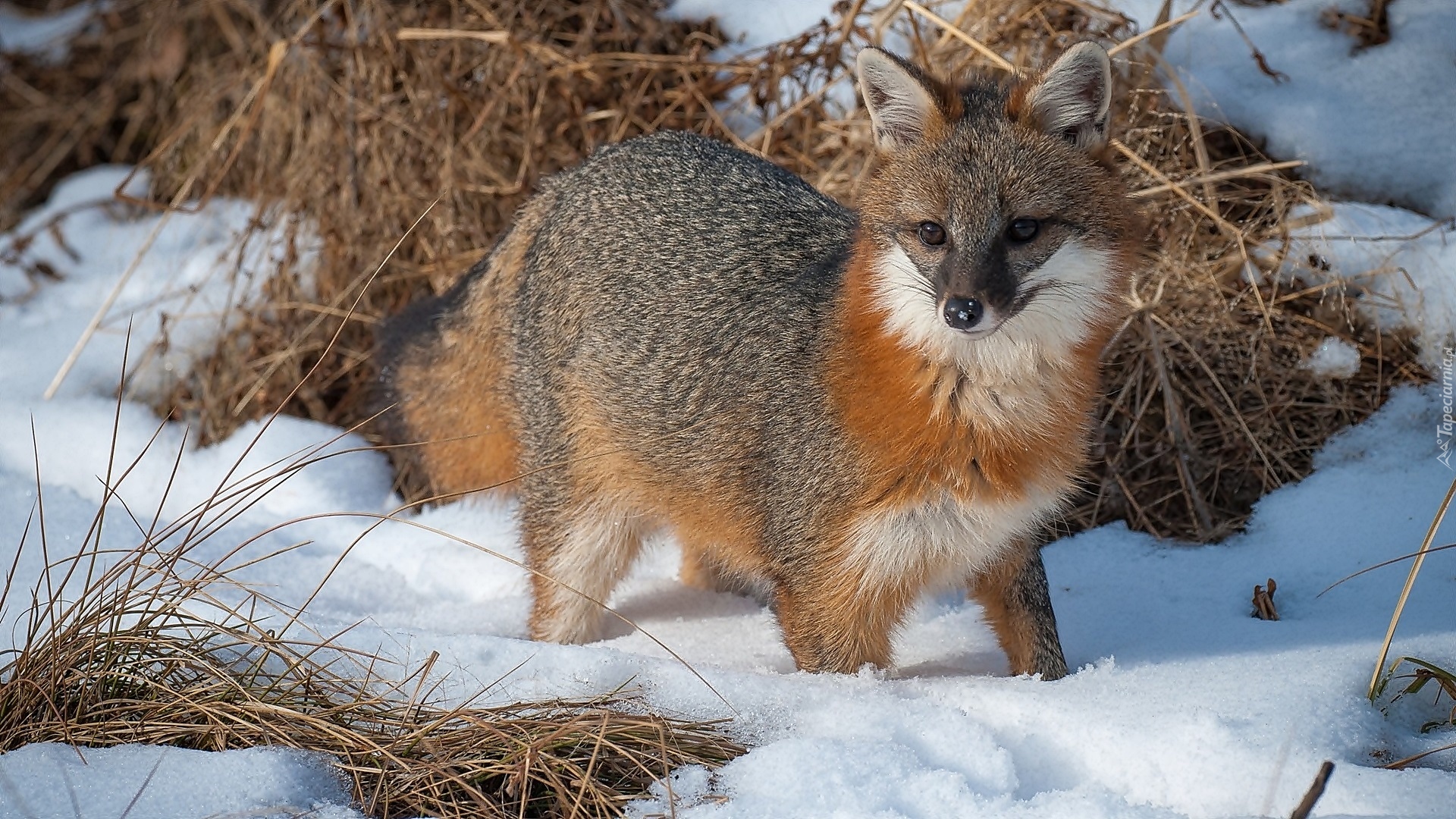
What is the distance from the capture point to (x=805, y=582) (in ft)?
10.1

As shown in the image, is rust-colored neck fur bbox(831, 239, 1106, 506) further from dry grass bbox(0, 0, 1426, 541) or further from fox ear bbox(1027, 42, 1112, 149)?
dry grass bbox(0, 0, 1426, 541)

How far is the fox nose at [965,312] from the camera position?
8.55 ft

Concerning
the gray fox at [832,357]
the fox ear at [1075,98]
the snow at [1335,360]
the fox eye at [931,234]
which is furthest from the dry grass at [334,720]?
the snow at [1335,360]

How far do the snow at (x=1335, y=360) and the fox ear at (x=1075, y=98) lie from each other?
1614 millimetres

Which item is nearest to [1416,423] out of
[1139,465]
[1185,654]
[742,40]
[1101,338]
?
[1139,465]

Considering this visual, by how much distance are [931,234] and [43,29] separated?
6.31m

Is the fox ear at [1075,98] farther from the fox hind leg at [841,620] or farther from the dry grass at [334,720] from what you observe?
the dry grass at [334,720]

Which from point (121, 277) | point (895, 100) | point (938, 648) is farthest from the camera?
point (121, 277)

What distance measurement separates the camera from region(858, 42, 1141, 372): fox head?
2758 millimetres

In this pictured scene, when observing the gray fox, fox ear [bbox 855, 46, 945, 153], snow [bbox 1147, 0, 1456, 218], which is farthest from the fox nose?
snow [bbox 1147, 0, 1456, 218]

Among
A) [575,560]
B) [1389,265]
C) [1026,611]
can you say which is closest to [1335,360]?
[1389,265]

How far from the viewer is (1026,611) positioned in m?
3.15

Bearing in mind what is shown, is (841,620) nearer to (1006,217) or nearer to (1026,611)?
(1026,611)

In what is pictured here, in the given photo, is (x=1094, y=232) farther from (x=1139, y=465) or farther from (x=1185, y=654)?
(x=1139, y=465)
